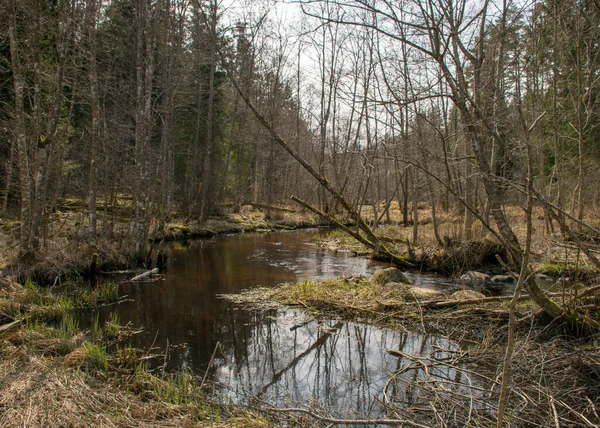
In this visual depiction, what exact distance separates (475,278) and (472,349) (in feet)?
20.1

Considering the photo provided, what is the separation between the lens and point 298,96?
96.5 ft

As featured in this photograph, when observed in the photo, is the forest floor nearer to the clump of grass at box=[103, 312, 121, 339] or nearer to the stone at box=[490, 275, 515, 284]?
the clump of grass at box=[103, 312, 121, 339]

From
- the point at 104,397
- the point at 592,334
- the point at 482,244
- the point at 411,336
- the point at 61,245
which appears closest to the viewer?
the point at 104,397

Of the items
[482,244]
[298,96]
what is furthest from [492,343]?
[298,96]

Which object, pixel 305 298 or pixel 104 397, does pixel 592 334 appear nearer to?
pixel 305 298

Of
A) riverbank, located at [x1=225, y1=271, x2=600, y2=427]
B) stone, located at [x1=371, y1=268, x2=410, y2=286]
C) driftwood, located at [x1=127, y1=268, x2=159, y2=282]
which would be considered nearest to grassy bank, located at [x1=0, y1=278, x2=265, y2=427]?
riverbank, located at [x1=225, y1=271, x2=600, y2=427]

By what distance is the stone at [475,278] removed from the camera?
35.9ft

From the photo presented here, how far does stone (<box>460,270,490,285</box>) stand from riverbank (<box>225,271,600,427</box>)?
2.64 m

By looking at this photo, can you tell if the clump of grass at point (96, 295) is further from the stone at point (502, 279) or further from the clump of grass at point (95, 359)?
the stone at point (502, 279)

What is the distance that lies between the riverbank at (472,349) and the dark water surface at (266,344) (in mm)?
310

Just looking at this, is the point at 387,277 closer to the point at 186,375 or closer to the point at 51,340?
the point at 186,375

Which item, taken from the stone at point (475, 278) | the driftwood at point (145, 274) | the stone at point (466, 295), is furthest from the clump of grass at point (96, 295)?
the stone at point (475, 278)

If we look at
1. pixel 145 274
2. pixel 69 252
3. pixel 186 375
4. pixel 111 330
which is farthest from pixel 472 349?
pixel 69 252

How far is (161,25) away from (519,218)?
16.1 m
